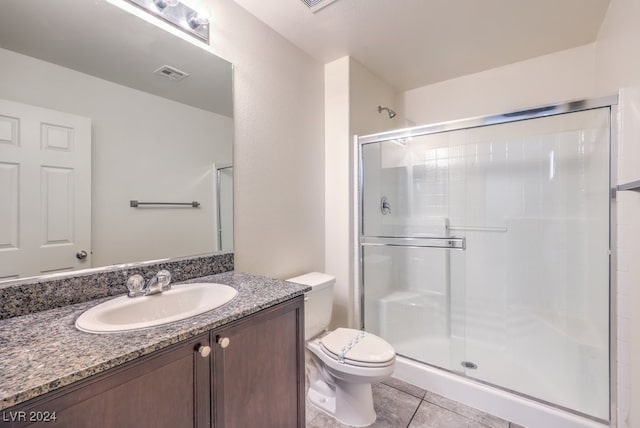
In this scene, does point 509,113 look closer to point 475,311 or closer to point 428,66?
point 428,66

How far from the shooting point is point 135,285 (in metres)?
1.09

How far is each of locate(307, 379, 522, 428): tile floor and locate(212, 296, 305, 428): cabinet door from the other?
596 millimetres

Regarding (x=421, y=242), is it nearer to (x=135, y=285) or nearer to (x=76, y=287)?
(x=135, y=285)

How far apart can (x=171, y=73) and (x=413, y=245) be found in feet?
6.10

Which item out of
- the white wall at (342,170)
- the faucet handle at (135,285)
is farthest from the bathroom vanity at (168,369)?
the white wall at (342,170)

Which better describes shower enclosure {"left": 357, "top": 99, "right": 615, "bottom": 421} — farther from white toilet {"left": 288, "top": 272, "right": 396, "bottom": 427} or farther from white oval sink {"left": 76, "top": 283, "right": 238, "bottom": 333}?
white oval sink {"left": 76, "top": 283, "right": 238, "bottom": 333}

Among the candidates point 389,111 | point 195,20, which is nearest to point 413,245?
point 389,111

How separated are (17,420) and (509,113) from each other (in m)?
2.19

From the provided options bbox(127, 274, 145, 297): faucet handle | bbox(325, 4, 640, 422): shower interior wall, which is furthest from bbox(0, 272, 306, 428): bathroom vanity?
bbox(325, 4, 640, 422): shower interior wall

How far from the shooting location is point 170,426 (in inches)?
30.2

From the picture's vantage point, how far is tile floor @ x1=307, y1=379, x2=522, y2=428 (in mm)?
1560

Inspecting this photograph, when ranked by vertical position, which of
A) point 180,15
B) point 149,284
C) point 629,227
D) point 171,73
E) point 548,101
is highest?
point 180,15

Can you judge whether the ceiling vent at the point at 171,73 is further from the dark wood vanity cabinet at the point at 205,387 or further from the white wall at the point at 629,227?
the white wall at the point at 629,227

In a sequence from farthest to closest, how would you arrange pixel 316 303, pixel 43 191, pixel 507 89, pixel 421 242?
pixel 507 89
pixel 421 242
pixel 316 303
pixel 43 191
